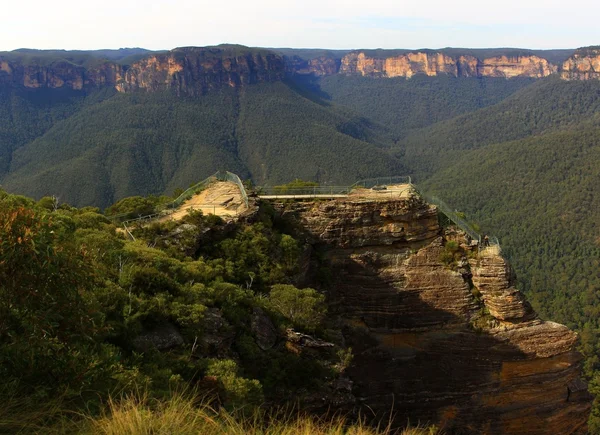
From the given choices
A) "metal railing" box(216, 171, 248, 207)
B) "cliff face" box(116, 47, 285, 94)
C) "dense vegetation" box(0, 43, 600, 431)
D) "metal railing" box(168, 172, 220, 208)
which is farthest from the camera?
"cliff face" box(116, 47, 285, 94)

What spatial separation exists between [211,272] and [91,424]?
928 centimetres

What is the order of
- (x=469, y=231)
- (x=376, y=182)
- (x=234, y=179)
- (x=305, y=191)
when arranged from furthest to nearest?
(x=234, y=179), (x=376, y=182), (x=305, y=191), (x=469, y=231)

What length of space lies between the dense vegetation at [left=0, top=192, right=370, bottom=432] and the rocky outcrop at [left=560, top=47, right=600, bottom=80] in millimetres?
176355

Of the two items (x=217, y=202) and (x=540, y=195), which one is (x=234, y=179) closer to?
(x=217, y=202)

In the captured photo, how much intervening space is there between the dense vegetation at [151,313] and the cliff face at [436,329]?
2.26 m

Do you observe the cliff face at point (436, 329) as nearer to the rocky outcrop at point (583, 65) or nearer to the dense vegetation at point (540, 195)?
the dense vegetation at point (540, 195)

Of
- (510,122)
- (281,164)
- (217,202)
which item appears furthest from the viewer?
(510,122)

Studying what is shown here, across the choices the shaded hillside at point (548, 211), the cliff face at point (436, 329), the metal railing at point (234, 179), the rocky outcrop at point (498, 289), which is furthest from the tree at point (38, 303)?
the shaded hillside at point (548, 211)

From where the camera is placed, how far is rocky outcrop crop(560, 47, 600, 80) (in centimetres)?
16162

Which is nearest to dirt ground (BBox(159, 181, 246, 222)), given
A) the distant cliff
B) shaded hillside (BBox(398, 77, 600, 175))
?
the distant cliff

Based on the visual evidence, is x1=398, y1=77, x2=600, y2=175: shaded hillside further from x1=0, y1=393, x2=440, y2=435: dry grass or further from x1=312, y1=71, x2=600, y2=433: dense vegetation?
x1=0, y1=393, x2=440, y2=435: dry grass

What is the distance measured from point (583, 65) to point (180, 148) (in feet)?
442

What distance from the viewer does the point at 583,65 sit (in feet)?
542

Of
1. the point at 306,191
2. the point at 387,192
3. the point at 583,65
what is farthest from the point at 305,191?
the point at 583,65
